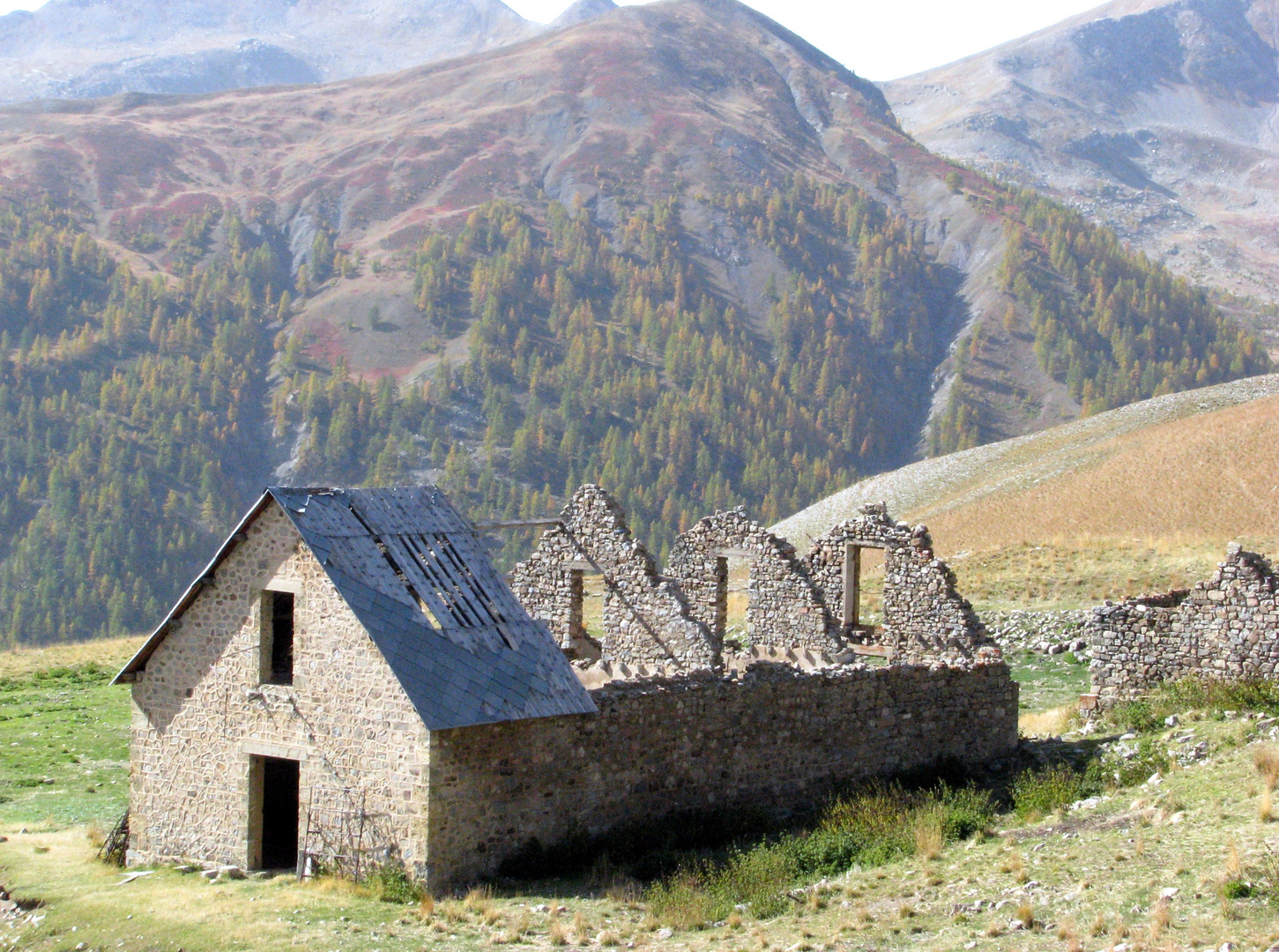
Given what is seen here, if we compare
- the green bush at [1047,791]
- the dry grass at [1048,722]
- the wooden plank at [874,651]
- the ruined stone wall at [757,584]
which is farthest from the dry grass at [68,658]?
the green bush at [1047,791]

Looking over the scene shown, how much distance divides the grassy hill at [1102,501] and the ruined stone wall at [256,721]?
15.0 m

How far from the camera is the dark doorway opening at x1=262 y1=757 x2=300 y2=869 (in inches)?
789

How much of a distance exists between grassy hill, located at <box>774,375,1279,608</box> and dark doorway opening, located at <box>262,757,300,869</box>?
45.2 feet

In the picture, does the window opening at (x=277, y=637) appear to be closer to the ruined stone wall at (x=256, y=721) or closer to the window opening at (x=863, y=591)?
the ruined stone wall at (x=256, y=721)

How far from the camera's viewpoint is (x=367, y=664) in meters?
17.4

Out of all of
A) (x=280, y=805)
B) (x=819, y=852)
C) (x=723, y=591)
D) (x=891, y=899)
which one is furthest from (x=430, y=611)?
(x=723, y=591)

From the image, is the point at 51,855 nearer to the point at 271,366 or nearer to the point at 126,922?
the point at 126,922

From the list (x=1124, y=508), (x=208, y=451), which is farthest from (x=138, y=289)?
(x=1124, y=508)

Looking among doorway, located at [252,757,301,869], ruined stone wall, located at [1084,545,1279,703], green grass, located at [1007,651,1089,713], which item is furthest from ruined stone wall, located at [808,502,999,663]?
doorway, located at [252,757,301,869]

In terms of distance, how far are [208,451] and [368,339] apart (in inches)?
1291

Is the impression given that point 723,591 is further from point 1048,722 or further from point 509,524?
point 1048,722

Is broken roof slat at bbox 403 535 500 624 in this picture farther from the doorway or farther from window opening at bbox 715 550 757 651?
window opening at bbox 715 550 757 651

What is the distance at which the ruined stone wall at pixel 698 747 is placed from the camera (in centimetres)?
1738

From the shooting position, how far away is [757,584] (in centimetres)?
2673
